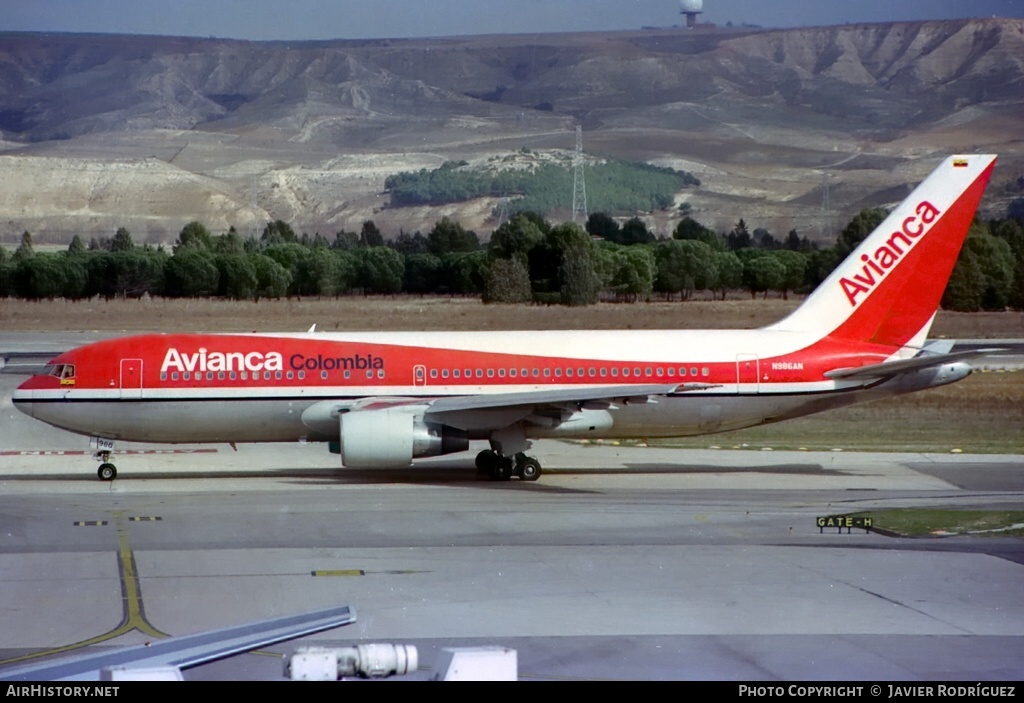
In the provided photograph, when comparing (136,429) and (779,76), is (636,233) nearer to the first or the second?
(779,76)

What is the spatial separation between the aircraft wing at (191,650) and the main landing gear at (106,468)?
24359 mm

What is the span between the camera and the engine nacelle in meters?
29.8

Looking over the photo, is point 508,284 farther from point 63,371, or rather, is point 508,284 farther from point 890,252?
point 63,371

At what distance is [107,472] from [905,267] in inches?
825

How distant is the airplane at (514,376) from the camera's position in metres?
31.4

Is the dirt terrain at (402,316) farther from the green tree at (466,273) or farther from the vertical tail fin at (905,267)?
the vertical tail fin at (905,267)

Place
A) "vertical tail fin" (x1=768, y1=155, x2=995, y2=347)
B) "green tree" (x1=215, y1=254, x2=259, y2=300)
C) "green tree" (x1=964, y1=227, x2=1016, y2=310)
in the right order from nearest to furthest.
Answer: "vertical tail fin" (x1=768, y1=155, x2=995, y2=347), "green tree" (x1=964, y1=227, x2=1016, y2=310), "green tree" (x1=215, y1=254, x2=259, y2=300)

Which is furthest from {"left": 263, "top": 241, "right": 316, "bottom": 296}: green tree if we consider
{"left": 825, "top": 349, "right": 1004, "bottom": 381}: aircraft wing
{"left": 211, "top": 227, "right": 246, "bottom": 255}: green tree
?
{"left": 825, "top": 349, "right": 1004, "bottom": 381}: aircraft wing

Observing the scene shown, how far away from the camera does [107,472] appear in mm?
31875

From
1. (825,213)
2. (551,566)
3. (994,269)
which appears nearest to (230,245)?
(825,213)

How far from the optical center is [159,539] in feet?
76.1

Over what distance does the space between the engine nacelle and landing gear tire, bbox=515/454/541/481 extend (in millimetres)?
2360

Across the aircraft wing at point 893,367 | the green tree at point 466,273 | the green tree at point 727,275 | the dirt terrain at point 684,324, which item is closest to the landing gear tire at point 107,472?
the dirt terrain at point 684,324

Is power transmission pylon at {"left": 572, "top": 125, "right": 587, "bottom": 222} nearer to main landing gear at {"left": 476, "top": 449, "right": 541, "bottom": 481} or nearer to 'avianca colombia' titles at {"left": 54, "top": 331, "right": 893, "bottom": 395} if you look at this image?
'avianca colombia' titles at {"left": 54, "top": 331, "right": 893, "bottom": 395}
